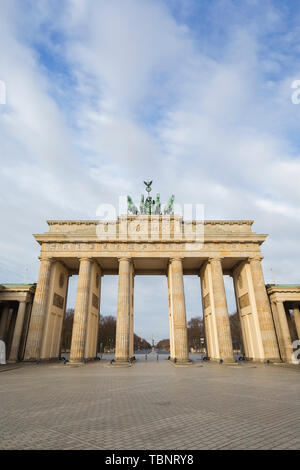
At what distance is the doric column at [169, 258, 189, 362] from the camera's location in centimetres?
2900

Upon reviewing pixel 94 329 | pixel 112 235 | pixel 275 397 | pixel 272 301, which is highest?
pixel 112 235

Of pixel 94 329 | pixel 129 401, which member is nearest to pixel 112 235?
pixel 94 329

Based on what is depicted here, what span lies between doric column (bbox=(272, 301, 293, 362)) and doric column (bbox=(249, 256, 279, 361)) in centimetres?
230

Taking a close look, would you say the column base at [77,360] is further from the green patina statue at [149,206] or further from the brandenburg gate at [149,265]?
the green patina statue at [149,206]

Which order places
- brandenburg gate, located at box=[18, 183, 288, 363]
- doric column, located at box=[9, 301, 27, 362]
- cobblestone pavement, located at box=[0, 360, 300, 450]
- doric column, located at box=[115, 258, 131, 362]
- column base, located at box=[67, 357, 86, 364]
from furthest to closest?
doric column, located at box=[9, 301, 27, 362] → brandenburg gate, located at box=[18, 183, 288, 363] → doric column, located at box=[115, 258, 131, 362] → column base, located at box=[67, 357, 86, 364] → cobblestone pavement, located at box=[0, 360, 300, 450]

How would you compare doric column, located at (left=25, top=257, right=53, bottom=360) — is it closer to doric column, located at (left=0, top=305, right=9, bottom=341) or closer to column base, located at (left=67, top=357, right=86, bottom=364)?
column base, located at (left=67, top=357, right=86, bottom=364)

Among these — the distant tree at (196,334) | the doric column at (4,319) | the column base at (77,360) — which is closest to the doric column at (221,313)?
the column base at (77,360)

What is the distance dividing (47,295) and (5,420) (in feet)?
87.3

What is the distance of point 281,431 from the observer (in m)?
5.86

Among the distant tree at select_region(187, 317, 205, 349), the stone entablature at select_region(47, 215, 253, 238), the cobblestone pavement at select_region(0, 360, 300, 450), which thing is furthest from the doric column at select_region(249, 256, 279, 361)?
the distant tree at select_region(187, 317, 205, 349)

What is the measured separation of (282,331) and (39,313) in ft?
98.9
